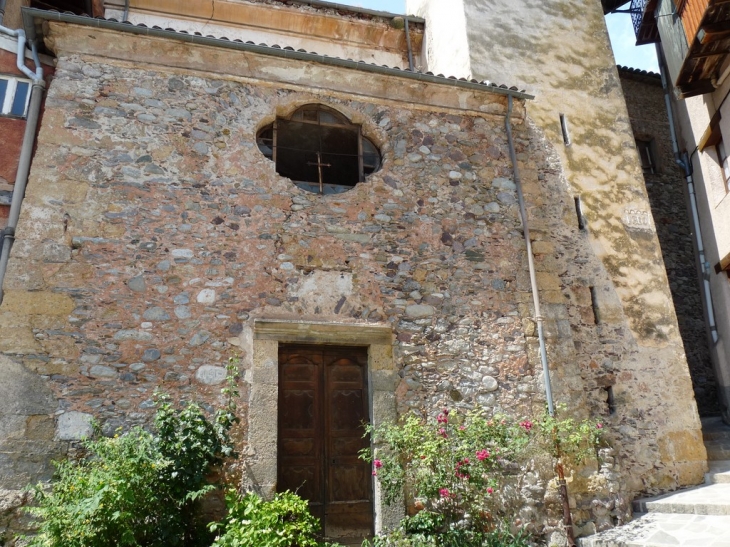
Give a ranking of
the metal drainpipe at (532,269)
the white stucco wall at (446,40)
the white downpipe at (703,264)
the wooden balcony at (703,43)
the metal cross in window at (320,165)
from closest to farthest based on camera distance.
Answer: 1. the metal drainpipe at (532,269)
2. the metal cross in window at (320,165)
3. the wooden balcony at (703,43)
4. the white stucco wall at (446,40)
5. the white downpipe at (703,264)

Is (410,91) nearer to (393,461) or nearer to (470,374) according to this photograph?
(470,374)

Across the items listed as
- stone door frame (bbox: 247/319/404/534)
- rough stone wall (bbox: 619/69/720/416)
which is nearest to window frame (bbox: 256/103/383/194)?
stone door frame (bbox: 247/319/404/534)

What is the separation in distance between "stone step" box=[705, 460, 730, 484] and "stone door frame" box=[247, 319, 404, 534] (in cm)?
401

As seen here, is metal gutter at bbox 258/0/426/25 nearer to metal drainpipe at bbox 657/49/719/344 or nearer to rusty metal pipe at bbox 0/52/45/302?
rusty metal pipe at bbox 0/52/45/302

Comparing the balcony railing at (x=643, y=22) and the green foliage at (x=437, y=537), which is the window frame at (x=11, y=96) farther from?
the balcony railing at (x=643, y=22)

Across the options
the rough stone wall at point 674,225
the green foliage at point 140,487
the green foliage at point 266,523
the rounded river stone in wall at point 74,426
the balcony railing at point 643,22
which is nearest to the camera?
the green foliage at point 140,487

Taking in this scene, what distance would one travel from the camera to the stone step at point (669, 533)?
5.10 meters

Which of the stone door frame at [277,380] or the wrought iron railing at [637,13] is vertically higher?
the wrought iron railing at [637,13]

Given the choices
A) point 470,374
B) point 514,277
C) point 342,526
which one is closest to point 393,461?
point 342,526

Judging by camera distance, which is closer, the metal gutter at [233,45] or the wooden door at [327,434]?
the wooden door at [327,434]

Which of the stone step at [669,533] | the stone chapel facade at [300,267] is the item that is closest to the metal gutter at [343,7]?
the stone chapel facade at [300,267]

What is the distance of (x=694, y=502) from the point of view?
233 inches

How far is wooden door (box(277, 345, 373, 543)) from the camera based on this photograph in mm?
5297

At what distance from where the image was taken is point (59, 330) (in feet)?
16.5
